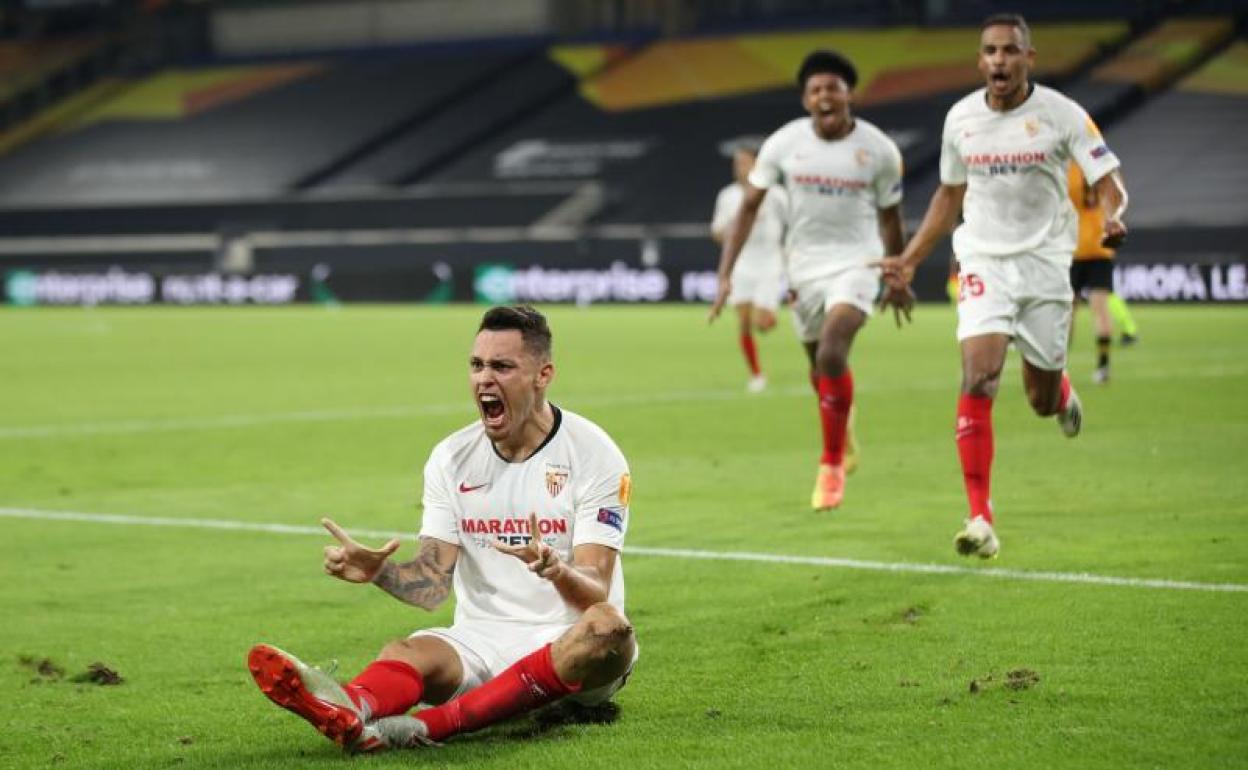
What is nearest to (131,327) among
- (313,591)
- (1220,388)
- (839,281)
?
(1220,388)

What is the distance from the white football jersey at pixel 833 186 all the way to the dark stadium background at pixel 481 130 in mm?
22673

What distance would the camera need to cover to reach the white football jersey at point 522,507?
5.59 meters

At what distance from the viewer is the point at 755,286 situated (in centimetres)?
2009

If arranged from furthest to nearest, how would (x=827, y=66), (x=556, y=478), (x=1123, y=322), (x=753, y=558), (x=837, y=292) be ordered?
(x=1123, y=322)
(x=837, y=292)
(x=827, y=66)
(x=753, y=558)
(x=556, y=478)

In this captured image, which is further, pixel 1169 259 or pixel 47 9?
pixel 47 9

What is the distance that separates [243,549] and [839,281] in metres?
3.81

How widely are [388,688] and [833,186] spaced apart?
6.60 meters

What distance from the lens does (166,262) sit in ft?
159

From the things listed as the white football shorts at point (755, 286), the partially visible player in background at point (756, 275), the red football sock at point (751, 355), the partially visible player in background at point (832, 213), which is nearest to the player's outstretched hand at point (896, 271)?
the partially visible player in background at point (832, 213)

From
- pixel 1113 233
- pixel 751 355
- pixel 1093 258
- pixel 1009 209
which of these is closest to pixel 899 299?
pixel 1009 209

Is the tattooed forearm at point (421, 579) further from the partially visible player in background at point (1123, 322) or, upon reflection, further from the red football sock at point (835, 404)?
the partially visible player in background at point (1123, 322)

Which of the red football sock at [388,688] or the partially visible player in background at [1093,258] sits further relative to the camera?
the partially visible player in background at [1093,258]

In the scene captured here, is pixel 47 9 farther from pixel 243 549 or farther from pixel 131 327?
pixel 243 549

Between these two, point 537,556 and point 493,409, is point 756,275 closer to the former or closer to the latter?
point 493,409
